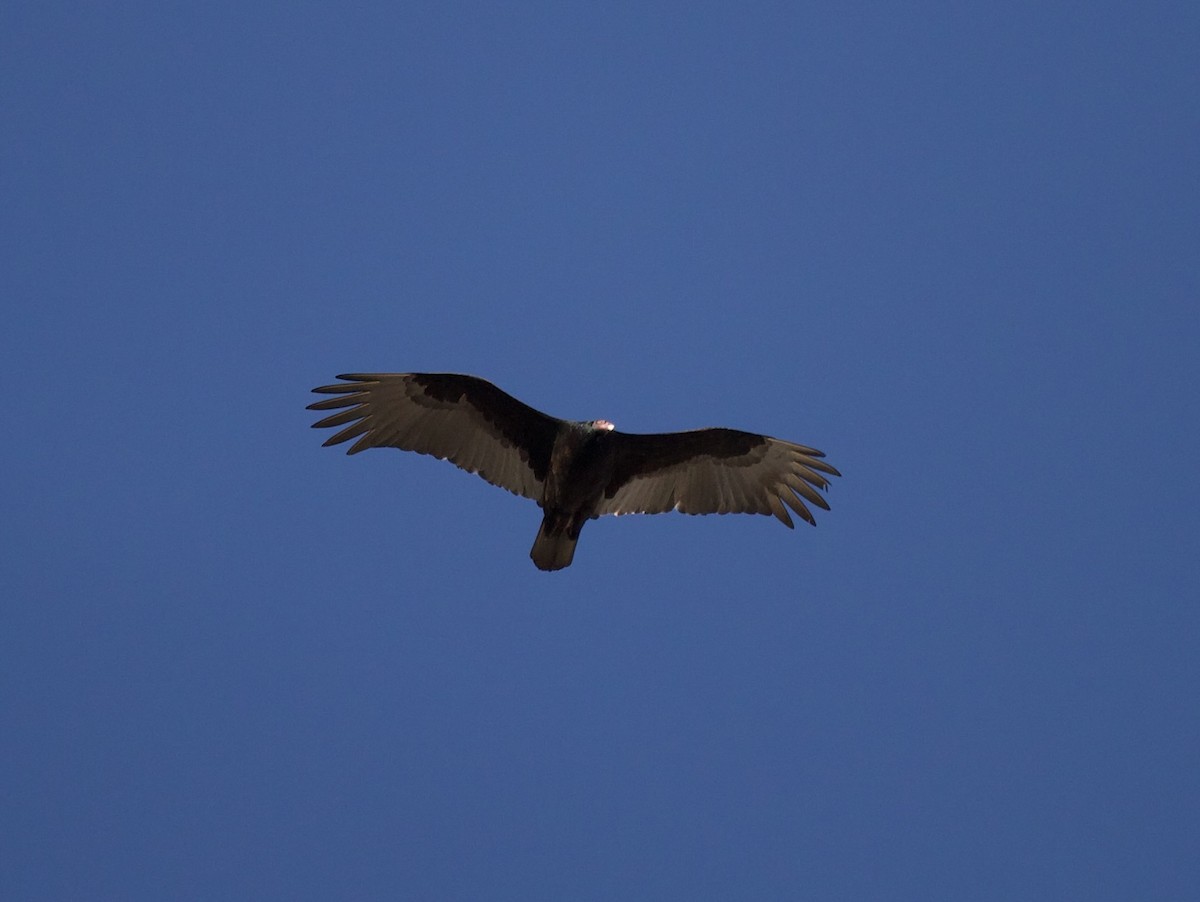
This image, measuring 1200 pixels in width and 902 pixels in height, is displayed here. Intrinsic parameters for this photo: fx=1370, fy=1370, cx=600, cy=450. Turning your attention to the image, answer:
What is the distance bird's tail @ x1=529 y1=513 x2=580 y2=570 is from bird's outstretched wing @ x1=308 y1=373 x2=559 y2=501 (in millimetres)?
363

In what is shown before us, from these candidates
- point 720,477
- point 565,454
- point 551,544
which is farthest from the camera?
point 720,477

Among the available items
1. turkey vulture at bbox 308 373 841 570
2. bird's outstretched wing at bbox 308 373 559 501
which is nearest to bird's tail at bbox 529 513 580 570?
turkey vulture at bbox 308 373 841 570

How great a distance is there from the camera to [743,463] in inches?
540

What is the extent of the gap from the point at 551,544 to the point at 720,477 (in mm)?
1885

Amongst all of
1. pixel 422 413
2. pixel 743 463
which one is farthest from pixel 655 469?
pixel 422 413

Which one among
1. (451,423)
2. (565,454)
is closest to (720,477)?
(565,454)

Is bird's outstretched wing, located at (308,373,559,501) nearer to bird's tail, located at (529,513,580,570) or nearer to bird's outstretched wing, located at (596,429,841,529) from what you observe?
bird's tail, located at (529,513,580,570)

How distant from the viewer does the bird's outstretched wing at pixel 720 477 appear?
44.4ft

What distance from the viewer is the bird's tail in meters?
13.1

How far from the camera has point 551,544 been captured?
13148 mm

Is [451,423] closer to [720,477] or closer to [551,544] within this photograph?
[551,544]

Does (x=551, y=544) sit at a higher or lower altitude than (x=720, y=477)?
lower

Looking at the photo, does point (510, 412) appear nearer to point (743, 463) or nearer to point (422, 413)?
point (422, 413)

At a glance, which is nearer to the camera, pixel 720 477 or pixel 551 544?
pixel 551 544
